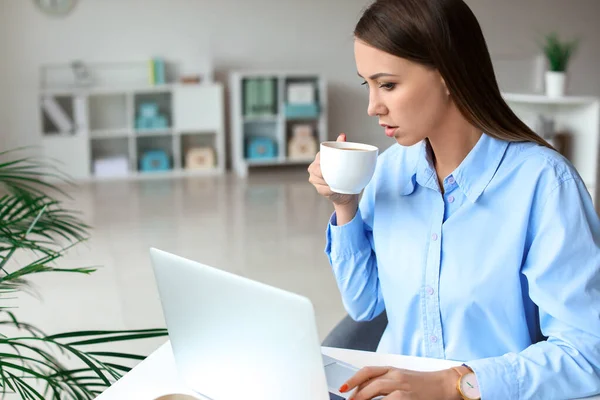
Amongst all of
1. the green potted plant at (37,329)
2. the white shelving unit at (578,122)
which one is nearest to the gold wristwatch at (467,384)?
the green potted plant at (37,329)

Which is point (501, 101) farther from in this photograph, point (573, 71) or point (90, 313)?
point (573, 71)

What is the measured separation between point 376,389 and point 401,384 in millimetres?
43

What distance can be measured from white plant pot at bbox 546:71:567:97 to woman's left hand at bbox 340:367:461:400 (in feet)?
12.8

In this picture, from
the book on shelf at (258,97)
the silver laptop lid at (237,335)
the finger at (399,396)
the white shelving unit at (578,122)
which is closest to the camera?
the silver laptop lid at (237,335)

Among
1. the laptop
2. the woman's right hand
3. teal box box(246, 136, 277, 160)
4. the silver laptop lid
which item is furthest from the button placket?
teal box box(246, 136, 277, 160)

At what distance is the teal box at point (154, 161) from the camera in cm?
668

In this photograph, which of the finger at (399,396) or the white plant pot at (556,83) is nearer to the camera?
the finger at (399,396)

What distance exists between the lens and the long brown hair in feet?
4.04

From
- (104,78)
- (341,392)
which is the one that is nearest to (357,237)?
(341,392)

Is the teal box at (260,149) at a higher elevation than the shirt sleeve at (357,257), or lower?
lower

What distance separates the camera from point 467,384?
1.14m

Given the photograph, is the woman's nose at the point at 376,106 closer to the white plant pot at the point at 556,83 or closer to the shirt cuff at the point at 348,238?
the shirt cuff at the point at 348,238

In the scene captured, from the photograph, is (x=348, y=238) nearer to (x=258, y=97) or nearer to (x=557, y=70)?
(x=557, y=70)

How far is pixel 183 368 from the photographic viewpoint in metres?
1.15
